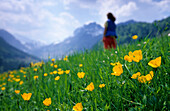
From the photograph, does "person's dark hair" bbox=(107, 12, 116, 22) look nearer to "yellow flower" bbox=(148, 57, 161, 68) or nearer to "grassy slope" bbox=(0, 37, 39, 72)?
"yellow flower" bbox=(148, 57, 161, 68)

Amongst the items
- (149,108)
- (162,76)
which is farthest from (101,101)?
(162,76)

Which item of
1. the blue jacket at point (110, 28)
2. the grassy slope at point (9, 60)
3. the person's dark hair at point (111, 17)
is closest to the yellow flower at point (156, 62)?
the blue jacket at point (110, 28)

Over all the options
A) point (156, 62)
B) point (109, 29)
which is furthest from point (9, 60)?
point (156, 62)

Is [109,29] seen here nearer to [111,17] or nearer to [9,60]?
[111,17]

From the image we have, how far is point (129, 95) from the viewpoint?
1.07 metres

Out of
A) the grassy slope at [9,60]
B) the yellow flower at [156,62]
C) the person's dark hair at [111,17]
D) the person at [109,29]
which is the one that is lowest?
the yellow flower at [156,62]

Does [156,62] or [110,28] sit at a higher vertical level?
[110,28]

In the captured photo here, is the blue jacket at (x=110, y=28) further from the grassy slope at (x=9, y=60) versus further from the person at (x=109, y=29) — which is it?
the grassy slope at (x=9, y=60)

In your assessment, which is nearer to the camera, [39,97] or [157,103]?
[157,103]

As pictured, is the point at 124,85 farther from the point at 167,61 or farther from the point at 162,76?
the point at 167,61

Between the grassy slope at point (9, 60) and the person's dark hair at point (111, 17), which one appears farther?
the grassy slope at point (9, 60)

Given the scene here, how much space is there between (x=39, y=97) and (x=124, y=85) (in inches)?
52.9

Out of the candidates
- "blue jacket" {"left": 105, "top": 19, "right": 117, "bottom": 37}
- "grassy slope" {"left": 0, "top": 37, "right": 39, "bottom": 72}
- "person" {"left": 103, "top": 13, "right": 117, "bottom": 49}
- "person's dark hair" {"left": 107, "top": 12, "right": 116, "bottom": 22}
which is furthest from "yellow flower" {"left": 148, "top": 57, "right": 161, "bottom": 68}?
"grassy slope" {"left": 0, "top": 37, "right": 39, "bottom": 72}

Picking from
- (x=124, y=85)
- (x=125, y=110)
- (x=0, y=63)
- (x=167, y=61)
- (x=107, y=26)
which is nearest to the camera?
(x=125, y=110)
